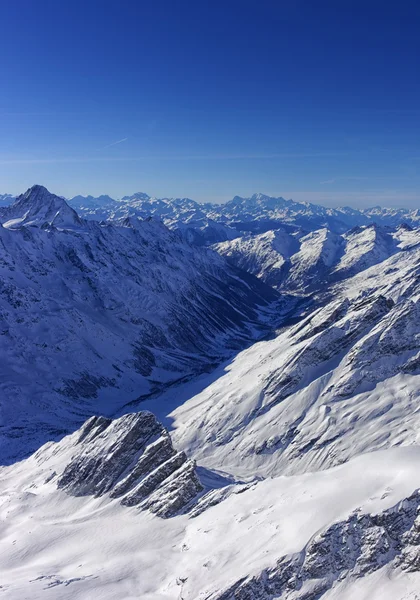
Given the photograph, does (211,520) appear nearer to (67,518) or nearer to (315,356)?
(67,518)

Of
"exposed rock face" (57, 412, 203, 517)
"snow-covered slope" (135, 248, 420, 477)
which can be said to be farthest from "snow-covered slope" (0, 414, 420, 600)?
"snow-covered slope" (135, 248, 420, 477)

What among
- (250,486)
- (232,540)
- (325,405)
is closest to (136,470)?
(250,486)

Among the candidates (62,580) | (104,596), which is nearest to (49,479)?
(62,580)

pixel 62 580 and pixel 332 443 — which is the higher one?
pixel 62 580

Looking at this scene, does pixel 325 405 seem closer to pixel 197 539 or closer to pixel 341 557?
pixel 197 539

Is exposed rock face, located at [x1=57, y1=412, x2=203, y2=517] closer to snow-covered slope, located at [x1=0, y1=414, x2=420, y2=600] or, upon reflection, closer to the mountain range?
the mountain range

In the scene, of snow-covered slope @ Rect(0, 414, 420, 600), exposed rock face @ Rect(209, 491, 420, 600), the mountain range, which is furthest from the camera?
the mountain range

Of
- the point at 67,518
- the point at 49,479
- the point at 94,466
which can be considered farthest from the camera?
the point at 49,479
